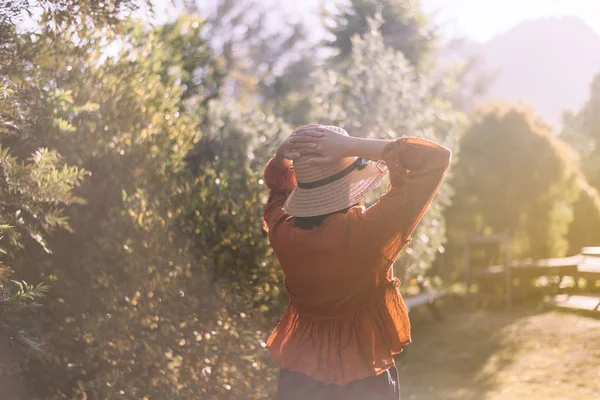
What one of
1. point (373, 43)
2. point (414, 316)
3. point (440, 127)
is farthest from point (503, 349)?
point (373, 43)

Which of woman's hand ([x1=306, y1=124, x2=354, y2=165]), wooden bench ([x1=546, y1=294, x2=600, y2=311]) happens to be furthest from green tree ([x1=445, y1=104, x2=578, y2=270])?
woman's hand ([x1=306, y1=124, x2=354, y2=165])

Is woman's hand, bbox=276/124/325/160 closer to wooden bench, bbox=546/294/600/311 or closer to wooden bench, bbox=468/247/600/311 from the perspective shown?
wooden bench, bbox=546/294/600/311

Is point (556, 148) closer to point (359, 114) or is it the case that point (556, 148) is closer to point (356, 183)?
point (359, 114)

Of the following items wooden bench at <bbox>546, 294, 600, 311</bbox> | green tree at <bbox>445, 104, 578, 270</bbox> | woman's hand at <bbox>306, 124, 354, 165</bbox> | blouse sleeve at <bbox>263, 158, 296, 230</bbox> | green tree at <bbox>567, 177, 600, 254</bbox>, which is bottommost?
wooden bench at <bbox>546, 294, 600, 311</bbox>

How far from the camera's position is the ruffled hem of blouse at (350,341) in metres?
2.92

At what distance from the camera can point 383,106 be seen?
11.3m

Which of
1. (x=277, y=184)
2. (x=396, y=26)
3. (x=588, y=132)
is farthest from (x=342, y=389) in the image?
(x=588, y=132)

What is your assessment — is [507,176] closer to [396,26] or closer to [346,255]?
[396,26]

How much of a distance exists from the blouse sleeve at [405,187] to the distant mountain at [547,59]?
462ft

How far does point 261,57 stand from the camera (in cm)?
3244

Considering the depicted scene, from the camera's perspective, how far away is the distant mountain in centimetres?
14712

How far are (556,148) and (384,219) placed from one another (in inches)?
572

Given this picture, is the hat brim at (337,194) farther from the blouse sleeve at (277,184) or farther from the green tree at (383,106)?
the green tree at (383,106)

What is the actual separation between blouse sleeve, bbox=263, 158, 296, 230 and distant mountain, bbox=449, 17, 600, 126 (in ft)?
460
